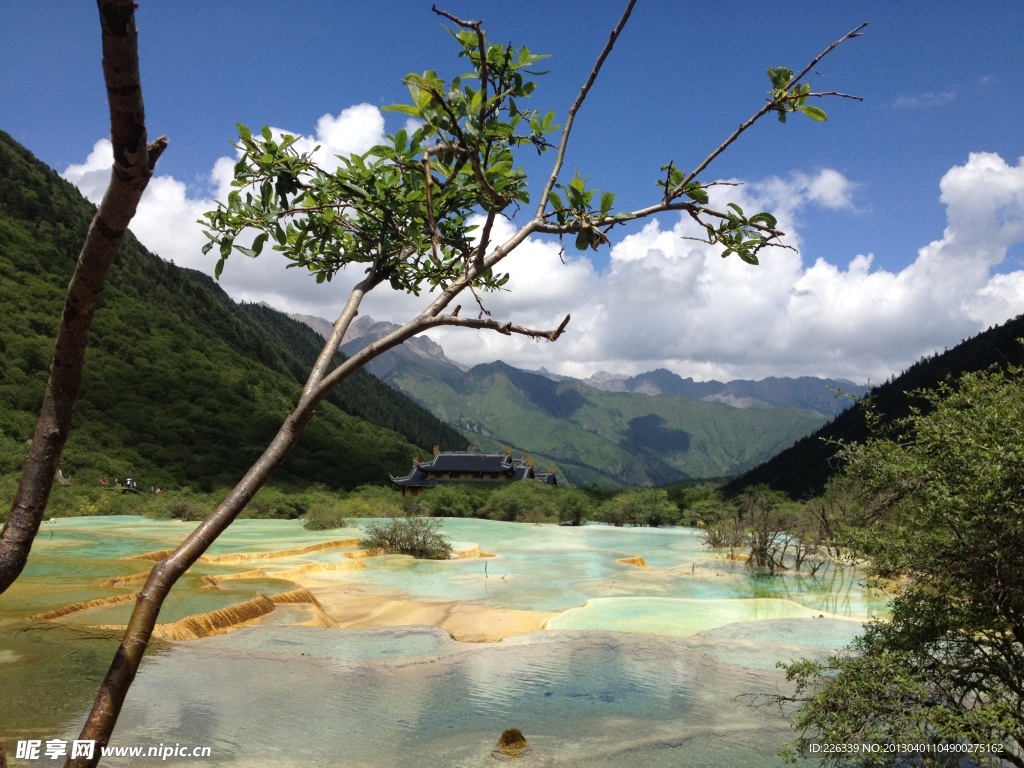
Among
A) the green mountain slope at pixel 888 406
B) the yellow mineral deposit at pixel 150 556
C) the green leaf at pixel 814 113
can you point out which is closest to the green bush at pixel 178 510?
the yellow mineral deposit at pixel 150 556

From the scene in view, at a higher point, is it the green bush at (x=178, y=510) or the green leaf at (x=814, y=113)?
the green leaf at (x=814, y=113)

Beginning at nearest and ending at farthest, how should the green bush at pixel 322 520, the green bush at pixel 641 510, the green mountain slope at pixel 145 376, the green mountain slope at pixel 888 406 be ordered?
1. the green bush at pixel 322 520
2. the green bush at pixel 641 510
3. the green mountain slope at pixel 888 406
4. the green mountain slope at pixel 145 376

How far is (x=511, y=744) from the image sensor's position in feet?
20.7

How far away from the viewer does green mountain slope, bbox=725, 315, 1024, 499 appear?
45.4 meters

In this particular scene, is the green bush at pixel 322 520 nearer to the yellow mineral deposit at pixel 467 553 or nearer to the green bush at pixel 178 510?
the green bush at pixel 178 510

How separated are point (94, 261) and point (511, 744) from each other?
237 inches

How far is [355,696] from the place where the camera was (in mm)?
7648

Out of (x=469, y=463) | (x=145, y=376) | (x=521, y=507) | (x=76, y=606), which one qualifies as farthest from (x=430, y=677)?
(x=145, y=376)

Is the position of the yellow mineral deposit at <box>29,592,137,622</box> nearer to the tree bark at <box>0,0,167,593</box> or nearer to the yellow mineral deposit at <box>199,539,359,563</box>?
the yellow mineral deposit at <box>199,539,359,563</box>

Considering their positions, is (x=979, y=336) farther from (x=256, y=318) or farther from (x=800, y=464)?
(x=256, y=318)

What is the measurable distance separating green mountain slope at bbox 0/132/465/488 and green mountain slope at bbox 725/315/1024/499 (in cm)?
3501

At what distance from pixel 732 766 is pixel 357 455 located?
62959 millimetres

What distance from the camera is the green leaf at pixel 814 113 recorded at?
7.73 feet

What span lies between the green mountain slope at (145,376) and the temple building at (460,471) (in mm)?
10142
